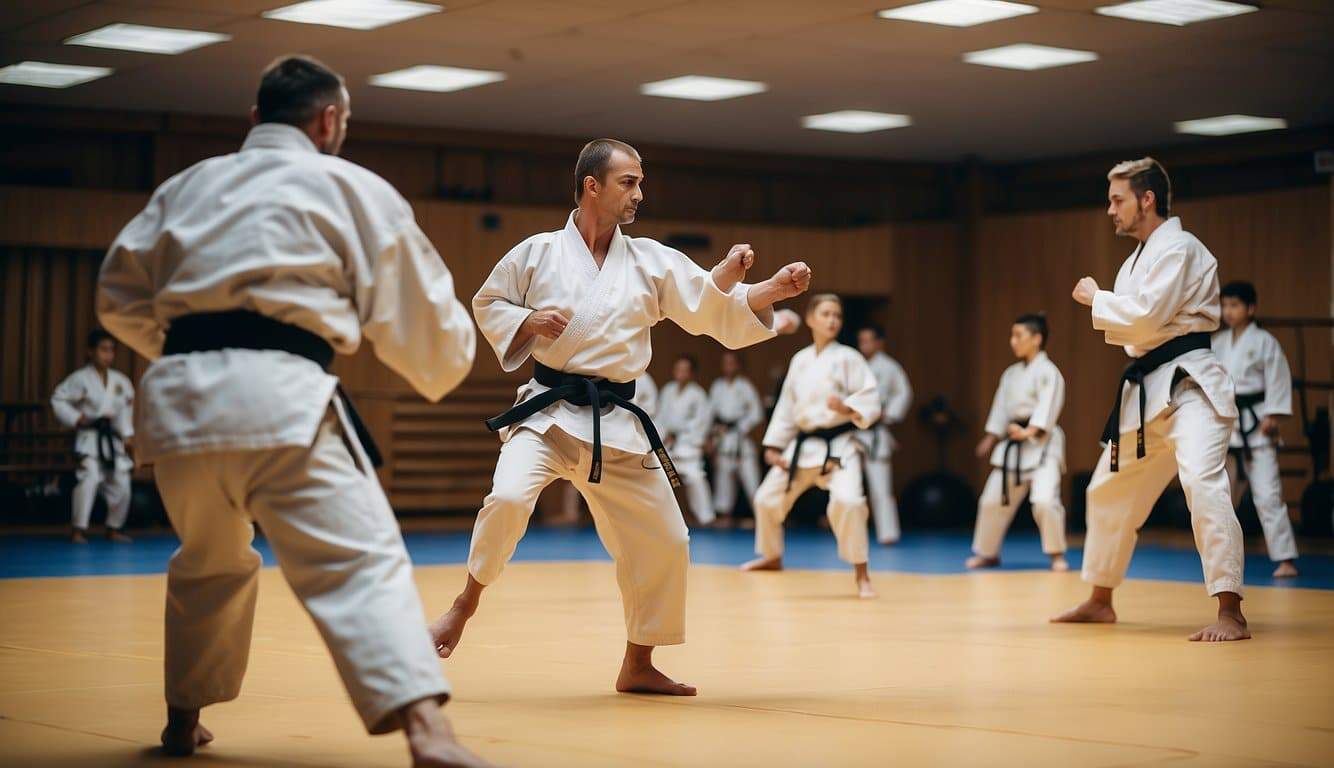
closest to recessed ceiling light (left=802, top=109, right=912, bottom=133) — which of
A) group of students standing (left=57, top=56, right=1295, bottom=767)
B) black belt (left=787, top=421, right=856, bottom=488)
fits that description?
black belt (left=787, top=421, right=856, bottom=488)

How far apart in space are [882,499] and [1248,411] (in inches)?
136

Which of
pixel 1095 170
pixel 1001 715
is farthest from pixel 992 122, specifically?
pixel 1001 715

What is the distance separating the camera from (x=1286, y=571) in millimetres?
7879

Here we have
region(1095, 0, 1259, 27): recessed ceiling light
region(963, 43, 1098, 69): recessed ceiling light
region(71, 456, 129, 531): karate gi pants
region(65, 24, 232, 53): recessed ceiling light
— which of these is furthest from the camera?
region(71, 456, 129, 531): karate gi pants

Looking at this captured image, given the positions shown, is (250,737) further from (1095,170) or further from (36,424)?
(1095,170)

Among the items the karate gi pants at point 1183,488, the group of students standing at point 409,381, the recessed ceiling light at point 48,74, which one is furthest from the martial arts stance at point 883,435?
the karate gi pants at point 1183,488

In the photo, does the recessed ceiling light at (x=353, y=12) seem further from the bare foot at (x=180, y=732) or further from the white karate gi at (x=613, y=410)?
the bare foot at (x=180, y=732)

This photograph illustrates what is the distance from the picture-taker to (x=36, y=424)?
11.8 meters

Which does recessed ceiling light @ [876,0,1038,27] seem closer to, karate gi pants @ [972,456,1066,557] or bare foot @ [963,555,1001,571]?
karate gi pants @ [972,456,1066,557]

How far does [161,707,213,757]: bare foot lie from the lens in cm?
300

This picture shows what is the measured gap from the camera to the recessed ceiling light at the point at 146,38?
9312mm

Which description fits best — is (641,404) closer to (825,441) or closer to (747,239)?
(747,239)

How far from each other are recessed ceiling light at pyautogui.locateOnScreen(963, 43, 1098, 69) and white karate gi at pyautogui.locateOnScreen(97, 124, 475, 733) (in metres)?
7.61

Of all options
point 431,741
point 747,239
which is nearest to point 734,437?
point 747,239
